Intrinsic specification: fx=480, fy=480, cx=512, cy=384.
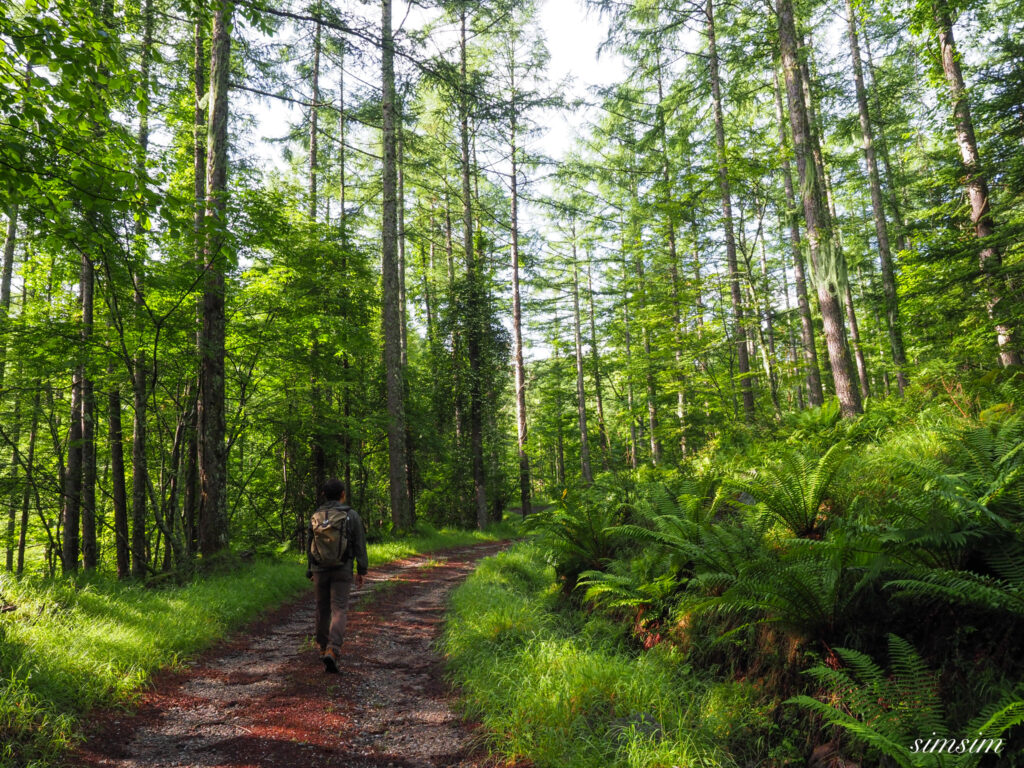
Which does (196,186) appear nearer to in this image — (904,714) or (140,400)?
(140,400)

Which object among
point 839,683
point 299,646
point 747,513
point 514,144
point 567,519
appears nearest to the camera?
point 839,683

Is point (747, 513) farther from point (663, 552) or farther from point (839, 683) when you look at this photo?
point (839, 683)

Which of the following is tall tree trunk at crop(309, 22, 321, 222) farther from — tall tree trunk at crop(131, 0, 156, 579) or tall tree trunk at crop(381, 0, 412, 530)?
tall tree trunk at crop(131, 0, 156, 579)

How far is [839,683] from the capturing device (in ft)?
8.84

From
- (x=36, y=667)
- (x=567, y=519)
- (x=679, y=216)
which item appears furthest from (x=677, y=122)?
(x=36, y=667)

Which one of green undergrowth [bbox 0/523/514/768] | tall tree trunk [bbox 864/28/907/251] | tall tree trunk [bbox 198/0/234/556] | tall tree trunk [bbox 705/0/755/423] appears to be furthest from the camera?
tall tree trunk [bbox 864/28/907/251]

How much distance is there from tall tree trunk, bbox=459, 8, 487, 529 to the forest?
0.44ft

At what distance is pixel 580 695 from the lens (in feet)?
10.8

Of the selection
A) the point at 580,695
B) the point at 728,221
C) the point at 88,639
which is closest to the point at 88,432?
the point at 88,639

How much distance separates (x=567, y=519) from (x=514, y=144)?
50.0 ft

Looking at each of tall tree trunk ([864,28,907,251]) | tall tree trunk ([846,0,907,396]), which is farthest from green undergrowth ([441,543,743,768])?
tall tree trunk ([864,28,907,251])

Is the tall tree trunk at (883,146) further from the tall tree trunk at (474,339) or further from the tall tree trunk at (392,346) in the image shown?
the tall tree trunk at (392,346)

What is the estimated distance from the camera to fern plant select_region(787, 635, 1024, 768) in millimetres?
1904

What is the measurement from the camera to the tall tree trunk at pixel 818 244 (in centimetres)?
840
